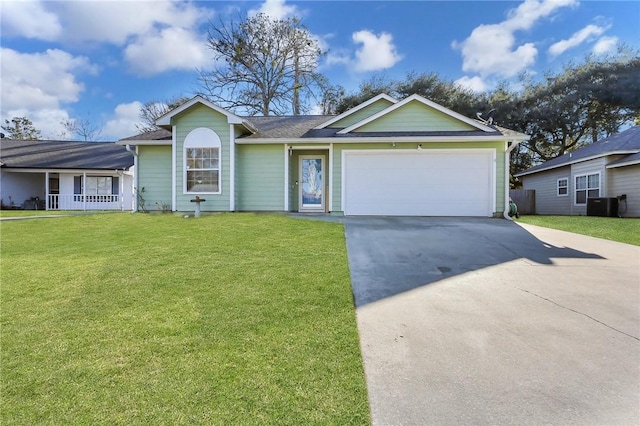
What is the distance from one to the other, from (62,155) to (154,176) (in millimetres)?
11208

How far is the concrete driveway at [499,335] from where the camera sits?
6.77 ft

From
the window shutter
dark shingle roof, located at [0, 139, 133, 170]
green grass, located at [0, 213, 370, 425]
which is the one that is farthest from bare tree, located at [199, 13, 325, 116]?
green grass, located at [0, 213, 370, 425]

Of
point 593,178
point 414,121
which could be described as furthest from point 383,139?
point 593,178

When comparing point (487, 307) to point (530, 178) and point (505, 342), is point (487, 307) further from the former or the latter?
point (530, 178)

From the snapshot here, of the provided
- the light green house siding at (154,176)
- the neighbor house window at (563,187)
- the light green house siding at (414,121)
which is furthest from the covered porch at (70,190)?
the neighbor house window at (563,187)

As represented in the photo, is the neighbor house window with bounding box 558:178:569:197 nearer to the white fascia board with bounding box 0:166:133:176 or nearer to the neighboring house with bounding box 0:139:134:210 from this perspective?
the neighboring house with bounding box 0:139:134:210

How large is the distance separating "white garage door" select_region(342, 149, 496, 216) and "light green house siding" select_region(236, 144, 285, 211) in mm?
2386

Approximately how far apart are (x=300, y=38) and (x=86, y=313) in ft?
79.1

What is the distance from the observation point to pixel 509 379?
7.64 ft

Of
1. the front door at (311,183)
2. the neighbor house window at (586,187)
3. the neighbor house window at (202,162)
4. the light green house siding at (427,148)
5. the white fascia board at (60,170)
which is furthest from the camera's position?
the white fascia board at (60,170)

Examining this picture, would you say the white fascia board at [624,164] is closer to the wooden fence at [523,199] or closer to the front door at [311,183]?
the wooden fence at [523,199]

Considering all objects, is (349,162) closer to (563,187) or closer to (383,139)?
(383,139)

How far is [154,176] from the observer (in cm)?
1184

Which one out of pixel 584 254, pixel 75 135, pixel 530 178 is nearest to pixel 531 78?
pixel 530 178
